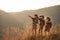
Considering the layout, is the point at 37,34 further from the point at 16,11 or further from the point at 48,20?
the point at 16,11

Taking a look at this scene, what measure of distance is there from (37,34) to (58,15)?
21.4 inches

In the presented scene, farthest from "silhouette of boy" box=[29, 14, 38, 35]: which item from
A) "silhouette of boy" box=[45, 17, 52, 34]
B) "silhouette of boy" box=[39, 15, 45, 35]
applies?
"silhouette of boy" box=[45, 17, 52, 34]

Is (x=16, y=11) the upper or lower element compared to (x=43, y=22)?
upper

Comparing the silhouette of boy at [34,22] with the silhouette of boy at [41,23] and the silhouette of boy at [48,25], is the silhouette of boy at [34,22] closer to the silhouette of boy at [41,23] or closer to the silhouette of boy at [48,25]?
the silhouette of boy at [41,23]

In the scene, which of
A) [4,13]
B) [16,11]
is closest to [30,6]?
[16,11]

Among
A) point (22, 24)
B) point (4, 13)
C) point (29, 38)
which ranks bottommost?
point (29, 38)

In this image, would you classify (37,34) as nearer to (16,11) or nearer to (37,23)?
(37,23)

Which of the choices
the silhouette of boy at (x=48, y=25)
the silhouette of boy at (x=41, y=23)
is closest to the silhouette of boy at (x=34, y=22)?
the silhouette of boy at (x=41, y=23)

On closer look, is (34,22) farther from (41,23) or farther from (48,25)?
(48,25)

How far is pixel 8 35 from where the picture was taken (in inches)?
127

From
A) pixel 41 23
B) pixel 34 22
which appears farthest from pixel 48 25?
pixel 34 22

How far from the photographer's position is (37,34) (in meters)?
3.21

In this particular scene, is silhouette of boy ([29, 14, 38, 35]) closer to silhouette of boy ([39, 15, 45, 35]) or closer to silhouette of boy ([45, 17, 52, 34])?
silhouette of boy ([39, 15, 45, 35])

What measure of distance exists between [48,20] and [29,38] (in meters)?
0.49
